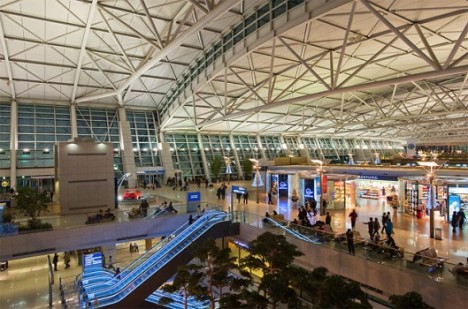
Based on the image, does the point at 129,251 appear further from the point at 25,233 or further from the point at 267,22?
the point at 267,22

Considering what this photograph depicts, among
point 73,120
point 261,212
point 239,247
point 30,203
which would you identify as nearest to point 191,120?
point 73,120

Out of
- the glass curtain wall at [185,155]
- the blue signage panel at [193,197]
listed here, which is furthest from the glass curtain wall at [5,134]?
the blue signage panel at [193,197]

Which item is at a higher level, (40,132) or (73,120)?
(73,120)

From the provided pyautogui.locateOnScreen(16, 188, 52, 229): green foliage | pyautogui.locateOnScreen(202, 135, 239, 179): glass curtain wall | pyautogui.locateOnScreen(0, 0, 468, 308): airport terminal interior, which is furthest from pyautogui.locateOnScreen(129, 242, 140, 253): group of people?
pyautogui.locateOnScreen(202, 135, 239, 179): glass curtain wall

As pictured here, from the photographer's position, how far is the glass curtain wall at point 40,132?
109 feet

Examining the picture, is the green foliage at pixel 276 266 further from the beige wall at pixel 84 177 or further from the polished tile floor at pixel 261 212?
the beige wall at pixel 84 177

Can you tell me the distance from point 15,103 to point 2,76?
461 centimetres

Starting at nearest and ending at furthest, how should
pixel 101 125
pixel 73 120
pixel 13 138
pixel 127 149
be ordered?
1. pixel 13 138
2. pixel 73 120
3. pixel 101 125
4. pixel 127 149

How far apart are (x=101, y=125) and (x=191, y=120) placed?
35.3 feet

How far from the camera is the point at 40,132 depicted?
113 feet

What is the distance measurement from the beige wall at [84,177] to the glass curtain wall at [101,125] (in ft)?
44.5

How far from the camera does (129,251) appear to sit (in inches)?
1040

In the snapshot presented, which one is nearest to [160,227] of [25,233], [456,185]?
[25,233]

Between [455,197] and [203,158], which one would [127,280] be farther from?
[203,158]
